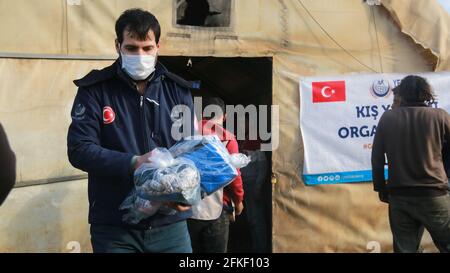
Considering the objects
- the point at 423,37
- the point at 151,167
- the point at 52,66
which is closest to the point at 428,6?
the point at 423,37

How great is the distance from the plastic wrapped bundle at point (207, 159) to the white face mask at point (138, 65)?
0.39 m

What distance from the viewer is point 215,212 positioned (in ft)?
13.4

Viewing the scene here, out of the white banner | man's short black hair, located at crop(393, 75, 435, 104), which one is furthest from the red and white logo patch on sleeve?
the white banner

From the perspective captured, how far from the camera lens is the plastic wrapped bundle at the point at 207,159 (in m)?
2.42

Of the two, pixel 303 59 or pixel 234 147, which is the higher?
pixel 303 59

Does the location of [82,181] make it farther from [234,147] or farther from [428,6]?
[428,6]

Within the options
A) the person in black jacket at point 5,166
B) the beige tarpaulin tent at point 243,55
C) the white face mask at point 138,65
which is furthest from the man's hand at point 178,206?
the beige tarpaulin tent at point 243,55

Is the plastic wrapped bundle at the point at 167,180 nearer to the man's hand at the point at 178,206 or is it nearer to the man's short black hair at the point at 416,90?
the man's hand at the point at 178,206

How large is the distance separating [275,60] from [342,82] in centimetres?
66

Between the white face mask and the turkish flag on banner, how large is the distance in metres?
2.67

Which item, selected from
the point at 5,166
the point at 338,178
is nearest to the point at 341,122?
the point at 338,178

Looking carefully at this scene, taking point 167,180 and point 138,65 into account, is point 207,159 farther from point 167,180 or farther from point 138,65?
point 138,65

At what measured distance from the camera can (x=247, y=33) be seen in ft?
15.9

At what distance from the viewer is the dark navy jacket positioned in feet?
7.98
